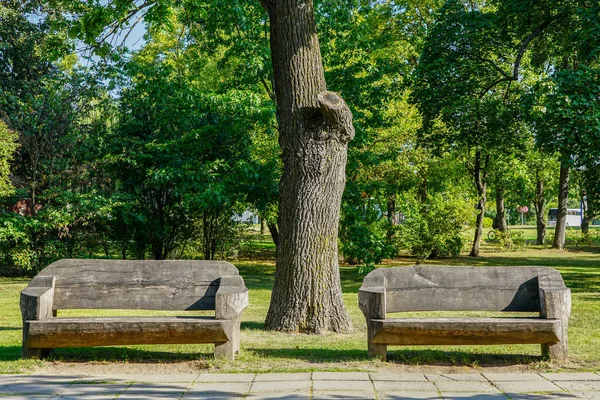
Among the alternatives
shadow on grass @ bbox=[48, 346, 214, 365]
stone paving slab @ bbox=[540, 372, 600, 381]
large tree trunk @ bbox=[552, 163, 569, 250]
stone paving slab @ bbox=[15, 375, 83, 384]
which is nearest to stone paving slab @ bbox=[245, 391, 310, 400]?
shadow on grass @ bbox=[48, 346, 214, 365]

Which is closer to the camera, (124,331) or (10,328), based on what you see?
(124,331)

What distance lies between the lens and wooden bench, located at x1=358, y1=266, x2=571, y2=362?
6.33 metres

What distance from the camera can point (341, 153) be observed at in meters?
8.79

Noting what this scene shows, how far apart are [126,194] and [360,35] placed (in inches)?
309

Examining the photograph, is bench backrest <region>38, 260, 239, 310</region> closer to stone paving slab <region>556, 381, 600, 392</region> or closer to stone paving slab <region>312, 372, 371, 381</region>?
stone paving slab <region>312, 372, 371, 381</region>

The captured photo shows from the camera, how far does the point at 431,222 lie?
2167 centimetres

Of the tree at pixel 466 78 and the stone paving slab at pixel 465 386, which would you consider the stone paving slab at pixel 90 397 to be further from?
the tree at pixel 466 78

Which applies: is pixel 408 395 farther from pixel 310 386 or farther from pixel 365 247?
pixel 365 247

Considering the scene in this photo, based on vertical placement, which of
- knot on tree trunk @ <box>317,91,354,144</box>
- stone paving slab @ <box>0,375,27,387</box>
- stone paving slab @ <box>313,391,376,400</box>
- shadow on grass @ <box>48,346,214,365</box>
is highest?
knot on tree trunk @ <box>317,91,354,144</box>

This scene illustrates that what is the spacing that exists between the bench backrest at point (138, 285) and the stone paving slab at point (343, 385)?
1885 millimetres

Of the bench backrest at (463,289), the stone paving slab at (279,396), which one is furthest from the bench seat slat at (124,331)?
the bench backrest at (463,289)

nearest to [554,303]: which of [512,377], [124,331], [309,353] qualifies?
[512,377]

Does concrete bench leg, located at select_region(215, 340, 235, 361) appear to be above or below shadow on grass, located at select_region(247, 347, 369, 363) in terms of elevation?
above

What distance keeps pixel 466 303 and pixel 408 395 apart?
1991mm
